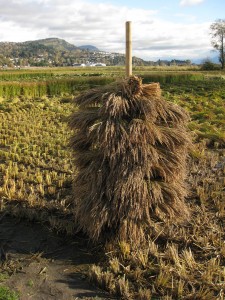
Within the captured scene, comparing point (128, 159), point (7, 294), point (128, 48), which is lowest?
point (7, 294)

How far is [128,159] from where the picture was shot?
4.48 m

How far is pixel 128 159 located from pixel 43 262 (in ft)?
5.59

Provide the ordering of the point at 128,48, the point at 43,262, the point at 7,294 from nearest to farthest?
the point at 7,294 → the point at 43,262 → the point at 128,48

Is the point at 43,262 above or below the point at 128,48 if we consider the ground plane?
below

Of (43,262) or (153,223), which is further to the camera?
(153,223)

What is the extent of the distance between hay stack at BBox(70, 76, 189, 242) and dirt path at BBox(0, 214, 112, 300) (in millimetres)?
392

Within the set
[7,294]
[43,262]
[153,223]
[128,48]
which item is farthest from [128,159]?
[7,294]

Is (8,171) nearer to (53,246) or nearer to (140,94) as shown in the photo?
(53,246)

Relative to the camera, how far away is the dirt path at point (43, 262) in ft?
13.6

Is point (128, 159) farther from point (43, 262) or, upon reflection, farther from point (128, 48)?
point (43, 262)

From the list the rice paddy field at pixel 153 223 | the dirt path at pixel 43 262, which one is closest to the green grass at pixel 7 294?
the dirt path at pixel 43 262

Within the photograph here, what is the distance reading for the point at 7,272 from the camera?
4.46 meters

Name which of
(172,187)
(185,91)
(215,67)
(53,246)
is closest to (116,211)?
(172,187)

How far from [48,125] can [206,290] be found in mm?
10135
